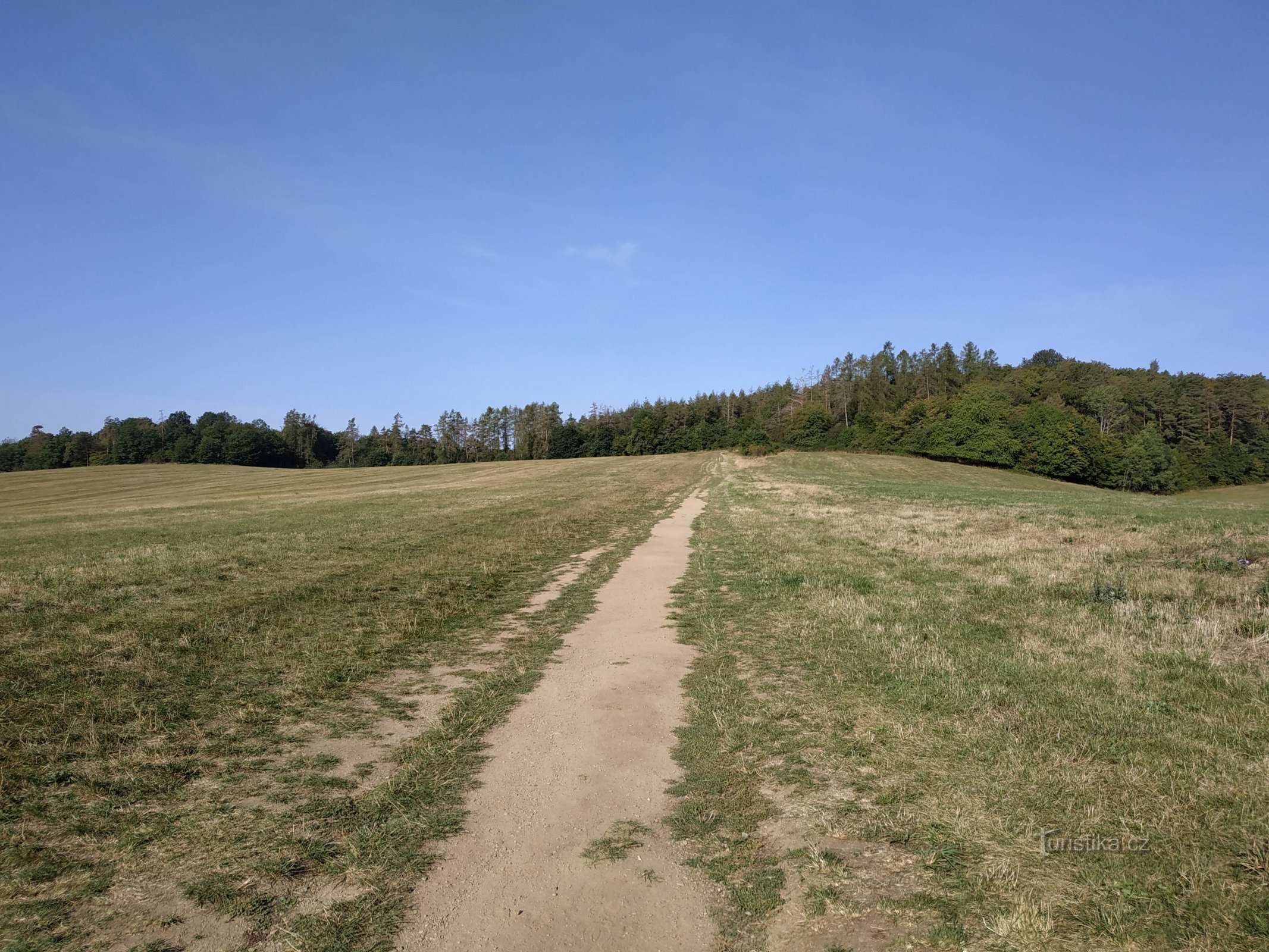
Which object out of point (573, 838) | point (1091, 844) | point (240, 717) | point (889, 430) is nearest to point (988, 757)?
point (1091, 844)

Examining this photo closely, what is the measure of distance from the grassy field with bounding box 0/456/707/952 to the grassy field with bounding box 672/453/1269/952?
2.54 m

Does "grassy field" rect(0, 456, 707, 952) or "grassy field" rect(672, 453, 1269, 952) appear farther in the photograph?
"grassy field" rect(0, 456, 707, 952)

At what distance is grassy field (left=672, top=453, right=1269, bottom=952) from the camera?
3.98 metres

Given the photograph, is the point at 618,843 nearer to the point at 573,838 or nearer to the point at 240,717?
the point at 573,838

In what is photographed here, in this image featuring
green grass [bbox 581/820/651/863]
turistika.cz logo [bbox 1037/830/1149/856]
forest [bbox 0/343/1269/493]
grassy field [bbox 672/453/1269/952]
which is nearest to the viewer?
grassy field [bbox 672/453/1269/952]

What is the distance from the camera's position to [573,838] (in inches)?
198

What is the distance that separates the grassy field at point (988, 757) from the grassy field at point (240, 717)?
254cm

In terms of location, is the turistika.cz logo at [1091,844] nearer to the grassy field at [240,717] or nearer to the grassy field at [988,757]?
the grassy field at [988,757]

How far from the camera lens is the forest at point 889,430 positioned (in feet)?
297

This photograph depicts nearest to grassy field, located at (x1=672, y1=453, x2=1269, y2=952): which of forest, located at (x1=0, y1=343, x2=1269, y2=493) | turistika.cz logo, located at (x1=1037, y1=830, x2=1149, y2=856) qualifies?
turistika.cz logo, located at (x1=1037, y1=830, x2=1149, y2=856)

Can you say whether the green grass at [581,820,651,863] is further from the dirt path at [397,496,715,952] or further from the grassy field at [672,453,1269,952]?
the grassy field at [672,453,1269,952]

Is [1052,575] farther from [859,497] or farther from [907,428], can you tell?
[907,428]

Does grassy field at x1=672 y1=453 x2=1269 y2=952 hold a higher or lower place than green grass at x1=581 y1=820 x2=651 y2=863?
higher

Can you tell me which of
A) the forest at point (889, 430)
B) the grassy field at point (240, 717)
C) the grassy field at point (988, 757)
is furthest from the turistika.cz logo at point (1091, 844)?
the forest at point (889, 430)
